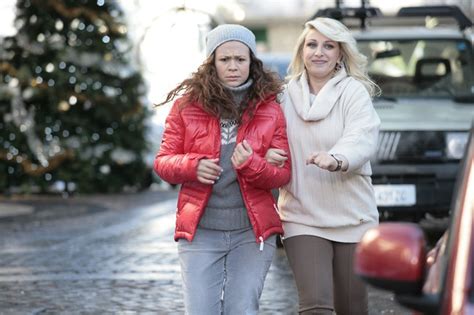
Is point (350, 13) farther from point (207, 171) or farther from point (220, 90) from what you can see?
point (207, 171)

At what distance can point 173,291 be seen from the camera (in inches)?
347

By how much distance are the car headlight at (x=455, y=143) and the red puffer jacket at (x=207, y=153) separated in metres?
5.85

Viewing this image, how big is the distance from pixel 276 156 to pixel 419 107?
6523 millimetres

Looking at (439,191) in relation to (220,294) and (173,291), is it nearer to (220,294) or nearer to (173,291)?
Answer: (173,291)

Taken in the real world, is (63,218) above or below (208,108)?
below

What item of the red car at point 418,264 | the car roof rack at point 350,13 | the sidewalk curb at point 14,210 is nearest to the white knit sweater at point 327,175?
the red car at point 418,264

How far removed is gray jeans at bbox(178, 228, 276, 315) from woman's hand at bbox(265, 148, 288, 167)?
1.06 ft

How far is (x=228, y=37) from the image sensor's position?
499cm

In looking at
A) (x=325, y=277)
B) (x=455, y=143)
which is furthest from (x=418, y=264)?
(x=455, y=143)

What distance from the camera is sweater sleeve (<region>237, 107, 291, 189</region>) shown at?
472cm

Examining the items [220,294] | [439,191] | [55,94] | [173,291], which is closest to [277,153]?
[220,294]

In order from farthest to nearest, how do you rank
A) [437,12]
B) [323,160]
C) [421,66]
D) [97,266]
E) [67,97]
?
[67,97], [421,66], [437,12], [97,266], [323,160]

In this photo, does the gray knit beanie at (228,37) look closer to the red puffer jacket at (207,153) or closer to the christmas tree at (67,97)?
the red puffer jacket at (207,153)

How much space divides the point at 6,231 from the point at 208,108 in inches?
374
